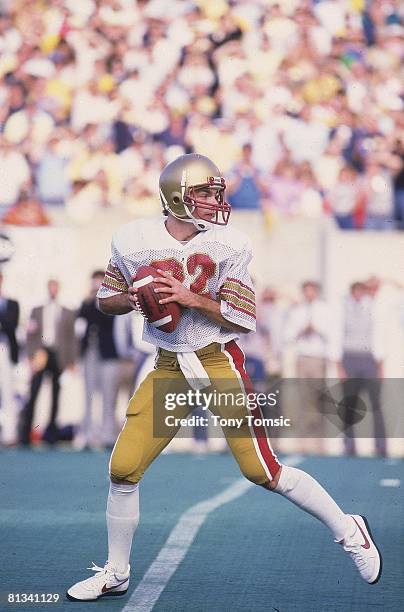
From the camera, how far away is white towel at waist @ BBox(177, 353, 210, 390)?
163 inches

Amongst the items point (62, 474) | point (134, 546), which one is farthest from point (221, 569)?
point (62, 474)

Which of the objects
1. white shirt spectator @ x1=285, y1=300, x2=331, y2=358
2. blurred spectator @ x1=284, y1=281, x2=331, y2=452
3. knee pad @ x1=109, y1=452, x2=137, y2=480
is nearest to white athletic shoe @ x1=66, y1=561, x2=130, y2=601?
knee pad @ x1=109, y1=452, x2=137, y2=480

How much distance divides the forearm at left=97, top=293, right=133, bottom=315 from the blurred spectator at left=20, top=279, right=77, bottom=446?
5.87 metres

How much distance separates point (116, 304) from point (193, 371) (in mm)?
343

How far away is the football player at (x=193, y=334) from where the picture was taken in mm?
4078

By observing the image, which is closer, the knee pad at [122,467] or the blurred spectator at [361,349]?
the knee pad at [122,467]

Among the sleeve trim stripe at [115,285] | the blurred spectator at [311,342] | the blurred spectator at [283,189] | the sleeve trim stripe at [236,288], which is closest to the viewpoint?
the sleeve trim stripe at [236,288]

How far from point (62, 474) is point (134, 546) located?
2.91 meters

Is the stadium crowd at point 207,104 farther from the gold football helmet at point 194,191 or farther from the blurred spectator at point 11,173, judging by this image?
the gold football helmet at point 194,191

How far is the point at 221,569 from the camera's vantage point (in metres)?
4.70

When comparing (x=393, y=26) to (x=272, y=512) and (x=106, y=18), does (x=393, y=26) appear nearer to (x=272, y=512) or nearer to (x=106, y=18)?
(x=106, y=18)

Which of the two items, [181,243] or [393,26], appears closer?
[181,243]

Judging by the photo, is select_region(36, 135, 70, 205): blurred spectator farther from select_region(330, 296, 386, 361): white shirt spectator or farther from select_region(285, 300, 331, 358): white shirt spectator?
select_region(330, 296, 386, 361): white shirt spectator

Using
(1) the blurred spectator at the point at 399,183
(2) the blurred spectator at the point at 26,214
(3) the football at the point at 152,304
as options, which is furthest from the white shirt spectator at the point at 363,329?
(3) the football at the point at 152,304
